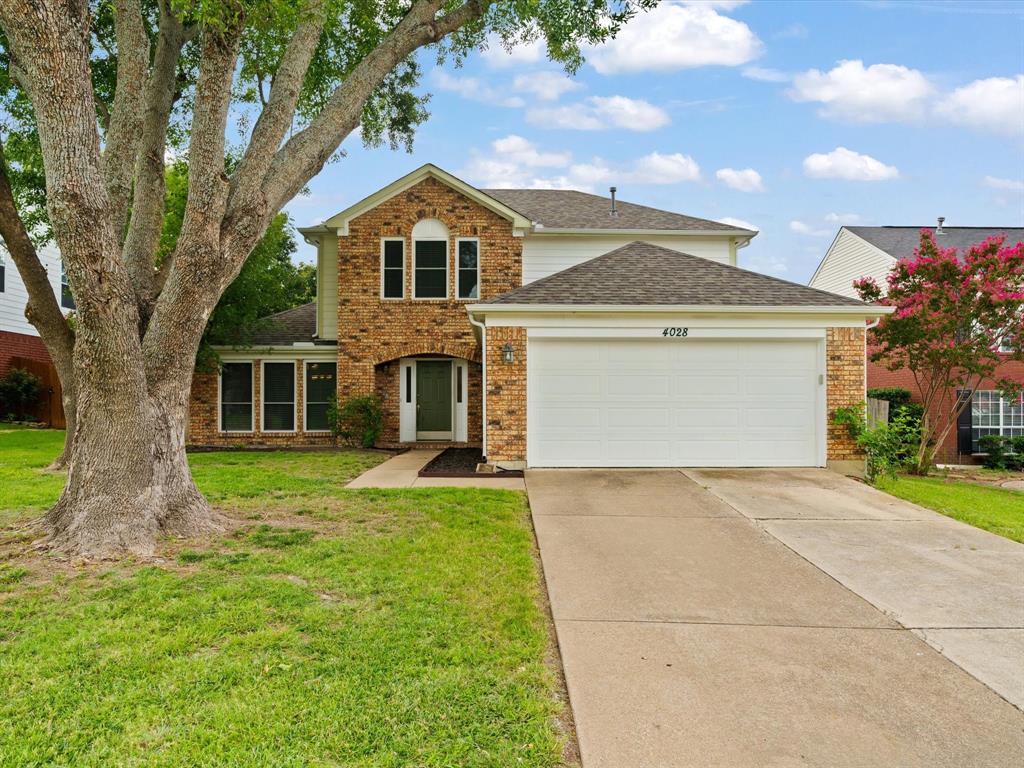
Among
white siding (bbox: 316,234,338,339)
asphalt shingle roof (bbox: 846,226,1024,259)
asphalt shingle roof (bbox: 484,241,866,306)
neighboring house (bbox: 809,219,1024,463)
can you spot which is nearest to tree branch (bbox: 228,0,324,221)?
asphalt shingle roof (bbox: 484,241,866,306)

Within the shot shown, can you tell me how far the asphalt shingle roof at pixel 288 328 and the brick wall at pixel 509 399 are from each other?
678 cm

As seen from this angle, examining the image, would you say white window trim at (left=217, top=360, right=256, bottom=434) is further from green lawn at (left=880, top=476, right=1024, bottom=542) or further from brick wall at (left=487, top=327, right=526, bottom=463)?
green lawn at (left=880, top=476, right=1024, bottom=542)

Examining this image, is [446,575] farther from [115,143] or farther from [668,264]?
[668,264]

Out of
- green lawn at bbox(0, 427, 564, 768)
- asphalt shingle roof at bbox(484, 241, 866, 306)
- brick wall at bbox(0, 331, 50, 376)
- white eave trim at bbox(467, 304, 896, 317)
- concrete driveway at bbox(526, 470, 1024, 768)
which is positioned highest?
asphalt shingle roof at bbox(484, 241, 866, 306)

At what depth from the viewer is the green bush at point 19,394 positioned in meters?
18.5

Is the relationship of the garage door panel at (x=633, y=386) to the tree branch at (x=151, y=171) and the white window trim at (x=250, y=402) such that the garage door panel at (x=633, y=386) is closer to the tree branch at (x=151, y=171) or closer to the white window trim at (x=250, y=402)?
the tree branch at (x=151, y=171)

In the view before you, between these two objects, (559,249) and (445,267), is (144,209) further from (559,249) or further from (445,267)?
(559,249)

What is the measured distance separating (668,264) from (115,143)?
9245mm

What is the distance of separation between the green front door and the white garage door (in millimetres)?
4892

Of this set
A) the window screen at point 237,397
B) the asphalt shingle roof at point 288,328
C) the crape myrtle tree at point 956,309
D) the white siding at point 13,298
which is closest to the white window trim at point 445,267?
the asphalt shingle roof at point 288,328

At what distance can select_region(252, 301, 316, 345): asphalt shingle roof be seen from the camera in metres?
15.0

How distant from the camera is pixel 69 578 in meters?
4.52

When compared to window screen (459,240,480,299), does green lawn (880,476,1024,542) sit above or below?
below

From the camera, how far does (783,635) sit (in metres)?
3.82
